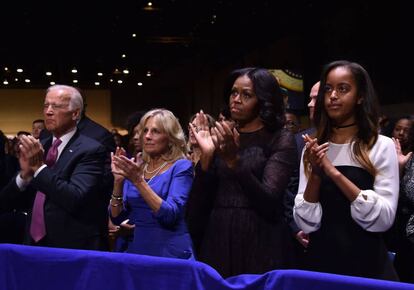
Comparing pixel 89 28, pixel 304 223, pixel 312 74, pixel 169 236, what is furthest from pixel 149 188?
pixel 89 28

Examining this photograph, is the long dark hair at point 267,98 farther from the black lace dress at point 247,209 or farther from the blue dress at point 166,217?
the blue dress at point 166,217

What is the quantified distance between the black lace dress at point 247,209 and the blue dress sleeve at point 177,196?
1.06 ft

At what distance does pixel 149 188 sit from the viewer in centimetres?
277

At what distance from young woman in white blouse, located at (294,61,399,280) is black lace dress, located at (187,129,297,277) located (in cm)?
11

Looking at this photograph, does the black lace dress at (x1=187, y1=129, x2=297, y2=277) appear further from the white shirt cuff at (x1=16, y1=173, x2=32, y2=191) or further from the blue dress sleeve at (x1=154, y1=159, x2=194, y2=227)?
the white shirt cuff at (x1=16, y1=173, x2=32, y2=191)

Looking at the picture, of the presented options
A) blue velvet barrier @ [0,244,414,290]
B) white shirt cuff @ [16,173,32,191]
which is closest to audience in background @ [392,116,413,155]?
white shirt cuff @ [16,173,32,191]

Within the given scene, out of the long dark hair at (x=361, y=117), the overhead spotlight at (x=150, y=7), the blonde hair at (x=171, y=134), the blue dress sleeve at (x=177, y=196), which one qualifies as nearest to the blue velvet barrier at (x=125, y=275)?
the long dark hair at (x=361, y=117)

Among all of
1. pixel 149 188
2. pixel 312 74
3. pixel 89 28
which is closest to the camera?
pixel 149 188

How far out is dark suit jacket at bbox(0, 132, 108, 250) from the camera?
291cm

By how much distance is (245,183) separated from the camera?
2.24 m

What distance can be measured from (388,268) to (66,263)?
3.58 feet

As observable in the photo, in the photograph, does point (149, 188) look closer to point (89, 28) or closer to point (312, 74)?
point (312, 74)

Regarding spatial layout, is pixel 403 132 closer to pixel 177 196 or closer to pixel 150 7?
pixel 177 196

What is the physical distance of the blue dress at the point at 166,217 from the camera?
285 centimetres
